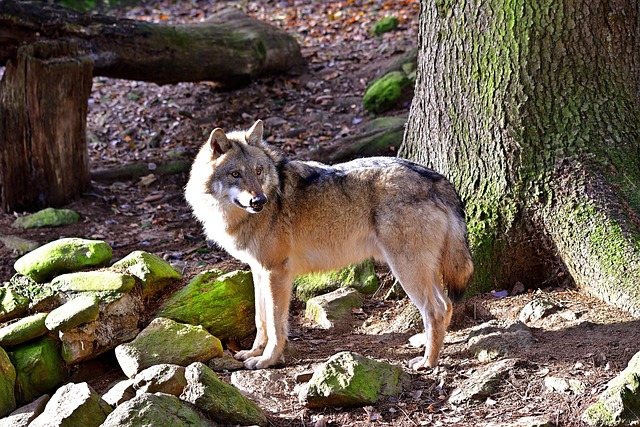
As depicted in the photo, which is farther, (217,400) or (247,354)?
(247,354)

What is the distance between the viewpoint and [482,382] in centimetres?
515

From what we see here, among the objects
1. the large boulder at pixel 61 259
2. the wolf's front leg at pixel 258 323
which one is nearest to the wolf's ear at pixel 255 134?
the wolf's front leg at pixel 258 323

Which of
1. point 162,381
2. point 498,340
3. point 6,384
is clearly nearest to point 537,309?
point 498,340

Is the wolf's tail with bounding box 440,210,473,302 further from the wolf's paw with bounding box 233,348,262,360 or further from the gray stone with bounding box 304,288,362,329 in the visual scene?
the wolf's paw with bounding box 233,348,262,360

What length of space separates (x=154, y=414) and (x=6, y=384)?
6.03ft

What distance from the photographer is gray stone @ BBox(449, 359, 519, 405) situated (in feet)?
16.6

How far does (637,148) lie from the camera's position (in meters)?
6.36

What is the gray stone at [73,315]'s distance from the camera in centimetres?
582

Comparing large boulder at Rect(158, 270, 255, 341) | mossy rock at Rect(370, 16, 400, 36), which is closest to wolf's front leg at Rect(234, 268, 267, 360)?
large boulder at Rect(158, 270, 255, 341)

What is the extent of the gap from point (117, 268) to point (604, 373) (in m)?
4.11

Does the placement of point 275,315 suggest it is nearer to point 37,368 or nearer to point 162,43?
point 37,368

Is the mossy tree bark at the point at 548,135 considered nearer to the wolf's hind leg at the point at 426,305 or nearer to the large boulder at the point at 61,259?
the wolf's hind leg at the point at 426,305

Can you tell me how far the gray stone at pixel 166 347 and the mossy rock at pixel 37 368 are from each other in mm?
599

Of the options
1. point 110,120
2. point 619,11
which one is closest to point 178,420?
point 619,11
